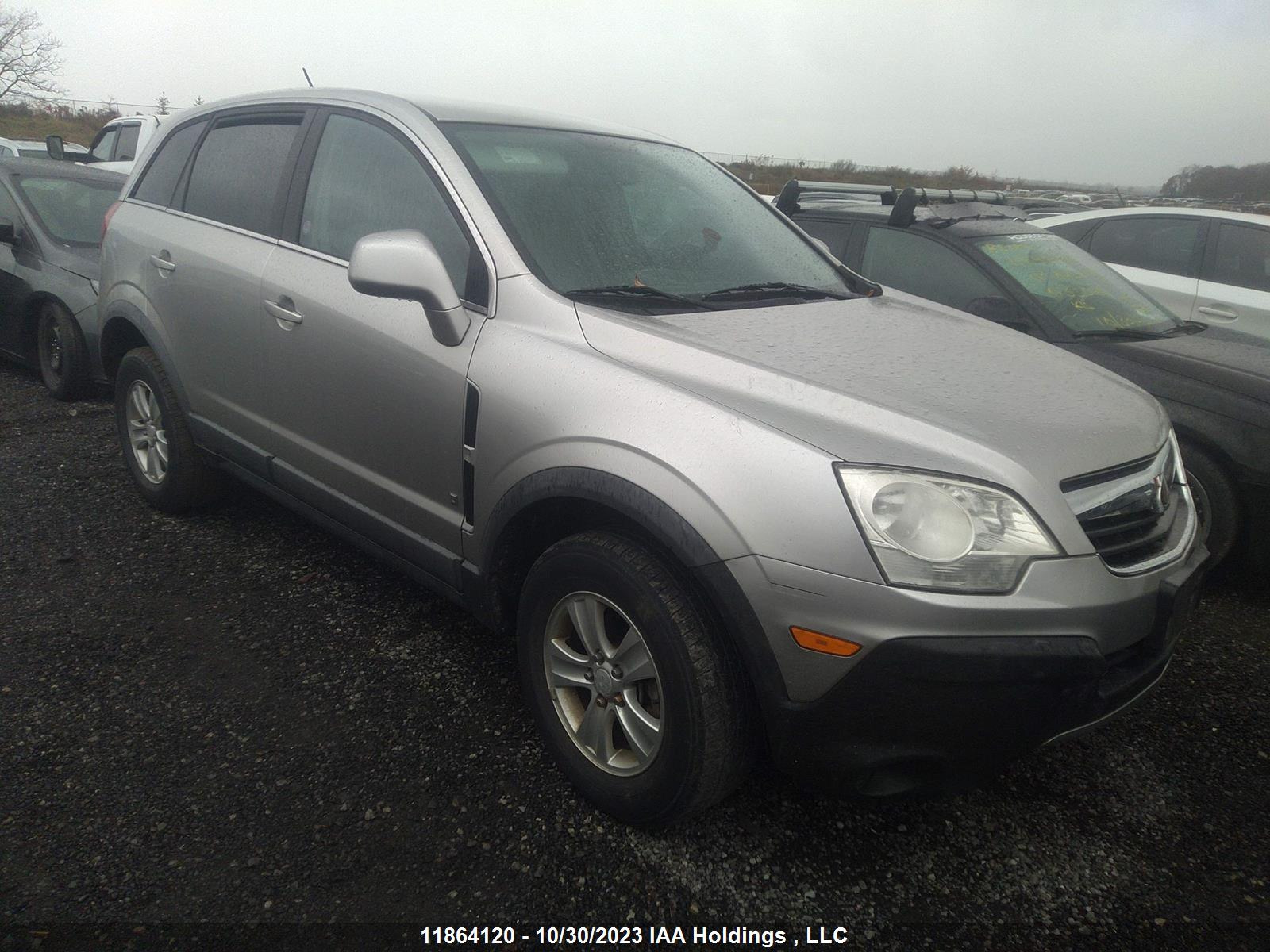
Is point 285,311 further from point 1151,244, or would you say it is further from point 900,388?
point 1151,244

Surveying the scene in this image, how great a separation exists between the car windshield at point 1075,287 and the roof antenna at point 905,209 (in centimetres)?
37

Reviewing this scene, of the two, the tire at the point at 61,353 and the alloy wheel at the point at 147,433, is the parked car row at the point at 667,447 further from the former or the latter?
the tire at the point at 61,353

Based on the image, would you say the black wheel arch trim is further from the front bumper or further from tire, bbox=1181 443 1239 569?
tire, bbox=1181 443 1239 569

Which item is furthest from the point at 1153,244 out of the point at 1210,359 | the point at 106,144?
the point at 106,144

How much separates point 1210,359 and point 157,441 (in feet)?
15.0

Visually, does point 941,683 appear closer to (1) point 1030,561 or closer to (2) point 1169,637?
(1) point 1030,561

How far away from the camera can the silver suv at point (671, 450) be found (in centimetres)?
184

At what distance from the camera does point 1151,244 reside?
6.41 metres

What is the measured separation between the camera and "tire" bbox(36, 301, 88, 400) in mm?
5785

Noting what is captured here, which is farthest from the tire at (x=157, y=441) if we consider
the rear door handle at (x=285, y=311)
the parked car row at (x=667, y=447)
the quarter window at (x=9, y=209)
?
the quarter window at (x=9, y=209)

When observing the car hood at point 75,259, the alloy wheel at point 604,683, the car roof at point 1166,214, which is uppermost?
the car roof at point 1166,214

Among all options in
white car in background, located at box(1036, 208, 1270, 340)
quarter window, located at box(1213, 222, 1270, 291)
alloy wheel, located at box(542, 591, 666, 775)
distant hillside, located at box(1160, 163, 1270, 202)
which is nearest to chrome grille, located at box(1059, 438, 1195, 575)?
alloy wheel, located at box(542, 591, 666, 775)

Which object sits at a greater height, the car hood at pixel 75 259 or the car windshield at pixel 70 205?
the car windshield at pixel 70 205

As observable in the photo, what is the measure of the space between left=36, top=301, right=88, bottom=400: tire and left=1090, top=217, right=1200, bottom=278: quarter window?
6.83m
